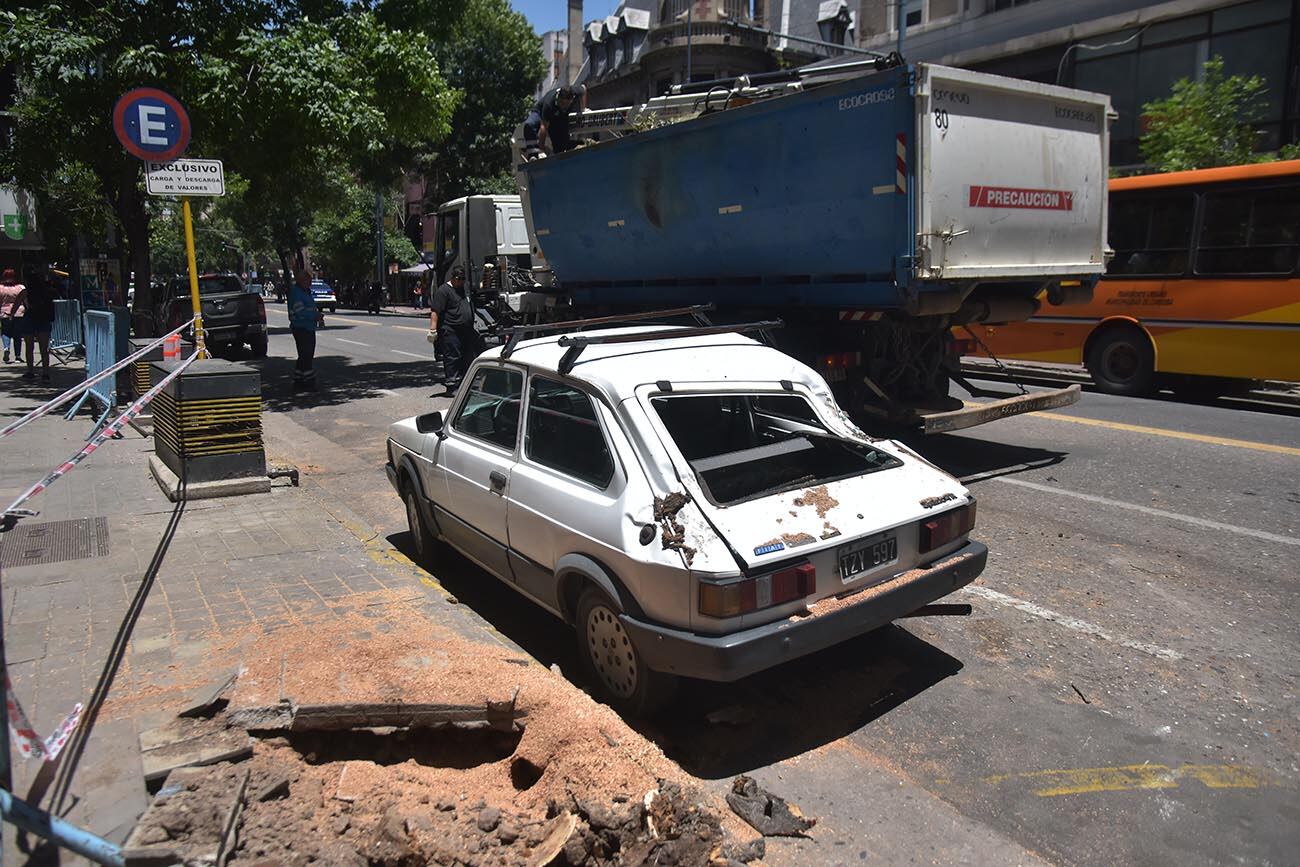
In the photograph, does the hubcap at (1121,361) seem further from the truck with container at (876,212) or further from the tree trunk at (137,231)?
the tree trunk at (137,231)

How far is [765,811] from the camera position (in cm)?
327

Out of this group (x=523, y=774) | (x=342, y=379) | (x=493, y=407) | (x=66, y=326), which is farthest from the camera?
(x=66, y=326)

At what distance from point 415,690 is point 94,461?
22.5 feet

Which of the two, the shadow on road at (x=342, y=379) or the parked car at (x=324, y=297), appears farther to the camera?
the parked car at (x=324, y=297)

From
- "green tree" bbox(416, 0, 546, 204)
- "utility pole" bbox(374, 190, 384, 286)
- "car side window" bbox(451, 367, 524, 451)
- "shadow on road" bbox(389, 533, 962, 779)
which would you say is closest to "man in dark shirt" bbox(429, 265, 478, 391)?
"car side window" bbox(451, 367, 524, 451)

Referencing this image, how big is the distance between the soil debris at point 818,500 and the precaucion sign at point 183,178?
239 inches

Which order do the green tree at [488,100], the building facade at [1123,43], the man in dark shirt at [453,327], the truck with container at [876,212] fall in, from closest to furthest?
1. the truck with container at [876,212]
2. the man in dark shirt at [453,327]
3. the building facade at [1123,43]
4. the green tree at [488,100]

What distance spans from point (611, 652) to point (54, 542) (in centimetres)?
449

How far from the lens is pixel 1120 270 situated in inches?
502

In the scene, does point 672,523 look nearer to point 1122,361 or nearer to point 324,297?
point 1122,361

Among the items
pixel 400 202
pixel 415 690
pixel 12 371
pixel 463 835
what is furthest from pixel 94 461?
pixel 400 202

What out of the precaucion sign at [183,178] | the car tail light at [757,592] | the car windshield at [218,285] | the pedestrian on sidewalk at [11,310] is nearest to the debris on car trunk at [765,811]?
the car tail light at [757,592]

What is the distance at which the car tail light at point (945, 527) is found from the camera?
4.12 meters

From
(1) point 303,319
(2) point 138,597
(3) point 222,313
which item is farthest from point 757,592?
(3) point 222,313
